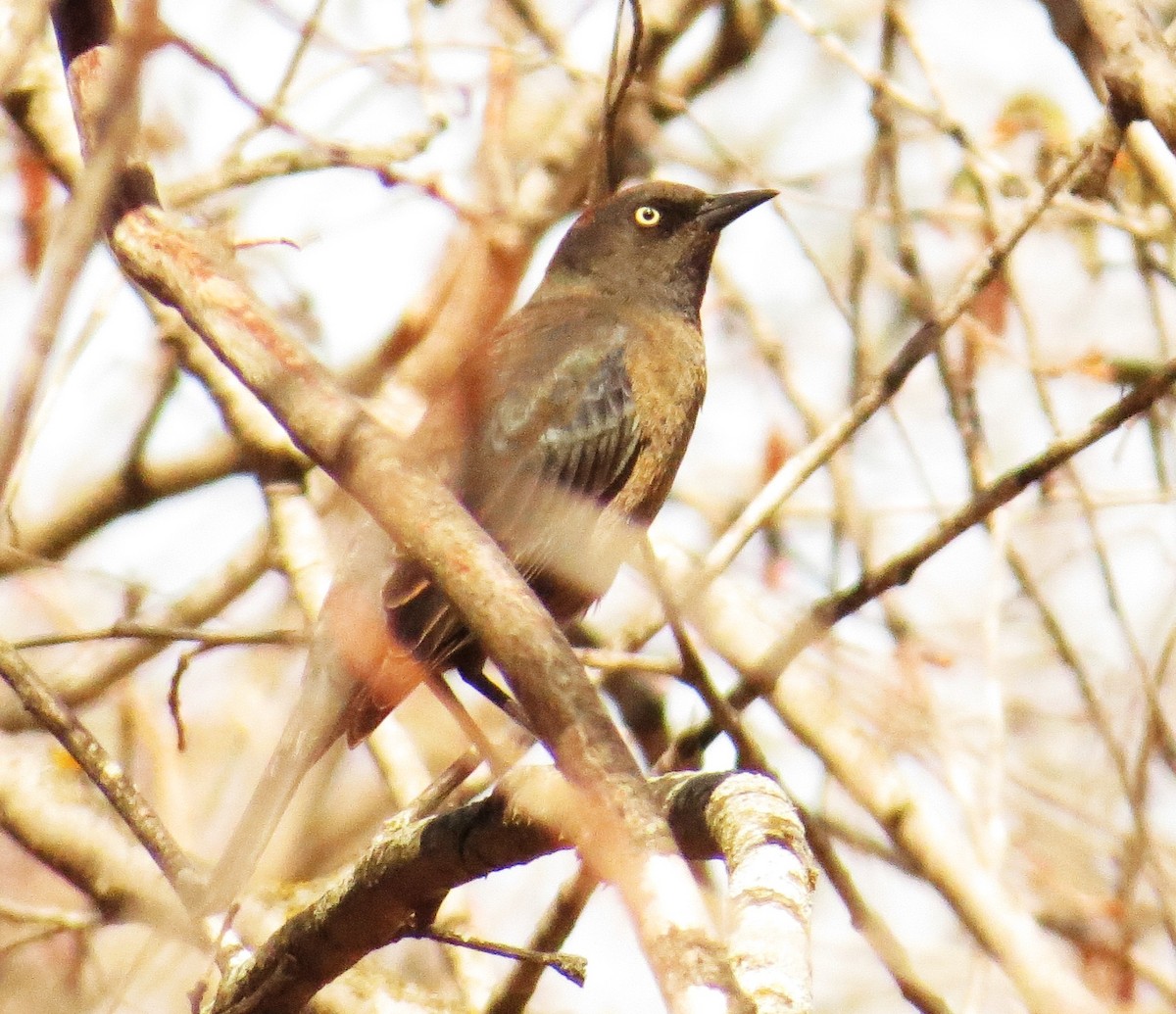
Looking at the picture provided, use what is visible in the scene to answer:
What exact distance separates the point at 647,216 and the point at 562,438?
132 cm

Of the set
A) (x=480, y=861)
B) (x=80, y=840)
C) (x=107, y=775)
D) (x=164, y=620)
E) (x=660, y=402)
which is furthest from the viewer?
(x=164, y=620)

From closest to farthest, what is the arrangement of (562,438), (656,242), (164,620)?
1. (562,438)
2. (164,620)
3. (656,242)

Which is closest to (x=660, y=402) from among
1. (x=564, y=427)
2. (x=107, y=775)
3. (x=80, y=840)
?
(x=564, y=427)

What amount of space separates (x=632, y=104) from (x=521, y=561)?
92.4 inches

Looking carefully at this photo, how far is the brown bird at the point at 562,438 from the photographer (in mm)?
4957

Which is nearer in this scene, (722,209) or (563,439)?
(563,439)

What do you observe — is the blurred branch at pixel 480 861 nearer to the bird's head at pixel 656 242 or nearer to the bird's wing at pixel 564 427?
Result: the bird's wing at pixel 564 427

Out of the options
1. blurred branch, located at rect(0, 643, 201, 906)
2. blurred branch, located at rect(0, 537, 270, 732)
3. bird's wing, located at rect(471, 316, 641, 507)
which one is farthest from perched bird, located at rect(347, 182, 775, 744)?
blurred branch, located at rect(0, 643, 201, 906)

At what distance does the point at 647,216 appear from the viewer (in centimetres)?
635

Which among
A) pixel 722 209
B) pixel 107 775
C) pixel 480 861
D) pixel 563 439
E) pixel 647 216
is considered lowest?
pixel 480 861

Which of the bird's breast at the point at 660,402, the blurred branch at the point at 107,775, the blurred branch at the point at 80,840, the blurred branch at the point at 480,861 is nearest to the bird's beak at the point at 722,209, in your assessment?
the bird's breast at the point at 660,402

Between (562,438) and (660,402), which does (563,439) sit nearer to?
(562,438)

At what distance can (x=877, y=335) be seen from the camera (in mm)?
7508

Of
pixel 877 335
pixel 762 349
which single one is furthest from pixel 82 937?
pixel 877 335
